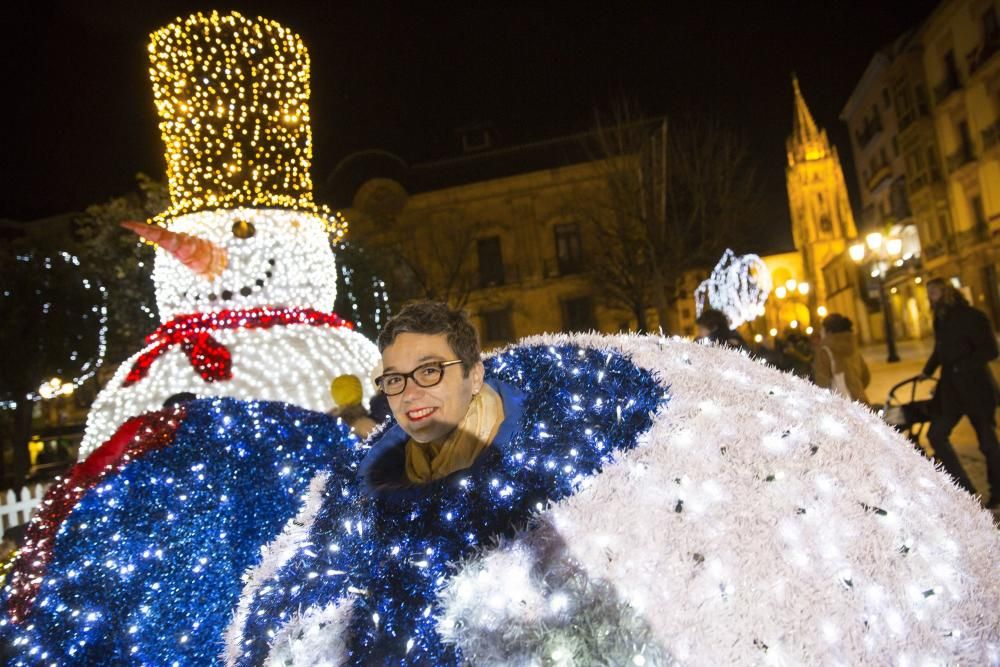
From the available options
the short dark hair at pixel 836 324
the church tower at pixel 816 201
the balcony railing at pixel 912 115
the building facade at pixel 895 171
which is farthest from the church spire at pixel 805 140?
the short dark hair at pixel 836 324

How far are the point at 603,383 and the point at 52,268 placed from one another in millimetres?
16121

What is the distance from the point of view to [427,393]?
68.1 inches

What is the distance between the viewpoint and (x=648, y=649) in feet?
4.66

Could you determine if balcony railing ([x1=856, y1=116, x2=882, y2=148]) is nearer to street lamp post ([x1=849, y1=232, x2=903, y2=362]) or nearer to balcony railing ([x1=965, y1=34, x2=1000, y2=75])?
balcony railing ([x1=965, y1=34, x2=1000, y2=75])

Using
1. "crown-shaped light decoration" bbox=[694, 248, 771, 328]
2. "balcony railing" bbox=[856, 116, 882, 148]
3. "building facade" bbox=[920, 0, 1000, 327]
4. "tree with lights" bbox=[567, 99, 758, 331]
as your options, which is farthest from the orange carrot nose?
"balcony railing" bbox=[856, 116, 882, 148]

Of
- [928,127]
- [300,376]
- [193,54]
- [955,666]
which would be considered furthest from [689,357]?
[928,127]

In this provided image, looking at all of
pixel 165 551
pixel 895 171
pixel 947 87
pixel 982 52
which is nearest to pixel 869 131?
pixel 895 171

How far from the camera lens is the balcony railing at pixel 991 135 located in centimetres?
2661

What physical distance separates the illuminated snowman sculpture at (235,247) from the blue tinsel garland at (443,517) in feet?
15.7

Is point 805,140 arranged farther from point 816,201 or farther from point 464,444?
point 464,444

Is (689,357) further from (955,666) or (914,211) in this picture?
(914,211)

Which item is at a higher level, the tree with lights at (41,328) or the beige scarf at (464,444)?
the tree with lights at (41,328)

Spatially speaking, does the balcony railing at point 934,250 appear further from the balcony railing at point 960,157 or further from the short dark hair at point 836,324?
the short dark hair at point 836,324

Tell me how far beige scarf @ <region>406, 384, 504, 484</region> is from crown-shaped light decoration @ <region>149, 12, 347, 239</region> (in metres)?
5.72
